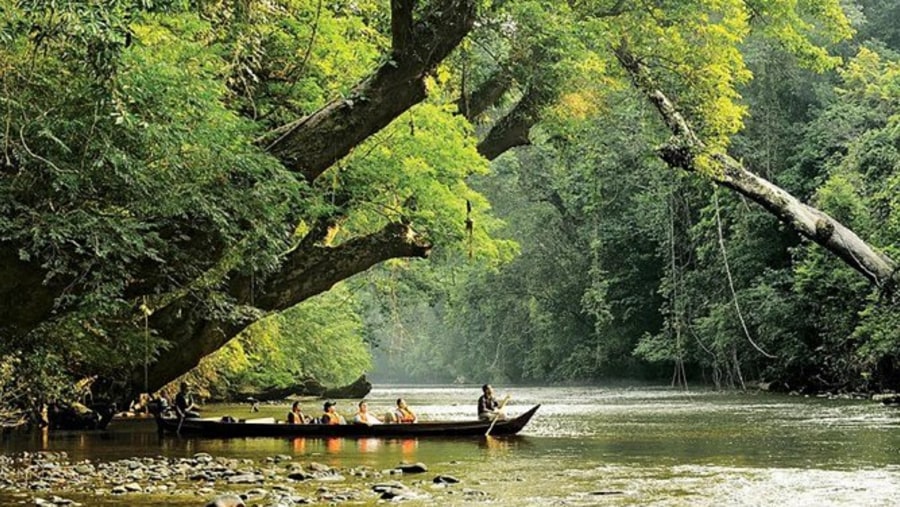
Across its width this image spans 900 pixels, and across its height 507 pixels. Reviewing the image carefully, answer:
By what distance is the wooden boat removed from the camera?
18453 mm

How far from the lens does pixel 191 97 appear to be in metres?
10.0

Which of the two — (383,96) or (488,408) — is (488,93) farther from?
(383,96)

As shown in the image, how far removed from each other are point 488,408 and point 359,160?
19.7ft

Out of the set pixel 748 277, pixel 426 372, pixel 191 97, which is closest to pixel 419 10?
pixel 191 97

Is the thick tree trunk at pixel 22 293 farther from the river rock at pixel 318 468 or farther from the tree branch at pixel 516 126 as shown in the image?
the tree branch at pixel 516 126

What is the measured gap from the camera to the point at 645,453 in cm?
1548

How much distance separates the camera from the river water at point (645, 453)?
435 inches

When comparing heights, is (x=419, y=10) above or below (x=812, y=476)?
above

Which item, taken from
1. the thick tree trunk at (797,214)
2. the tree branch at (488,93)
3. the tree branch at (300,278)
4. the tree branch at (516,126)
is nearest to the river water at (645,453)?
the tree branch at (300,278)

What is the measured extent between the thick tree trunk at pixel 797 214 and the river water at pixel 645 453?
8.08 feet

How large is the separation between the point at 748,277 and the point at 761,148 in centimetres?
471

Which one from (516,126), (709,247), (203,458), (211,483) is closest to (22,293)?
(211,483)

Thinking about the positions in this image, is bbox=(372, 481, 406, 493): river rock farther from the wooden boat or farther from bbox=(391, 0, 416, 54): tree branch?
the wooden boat

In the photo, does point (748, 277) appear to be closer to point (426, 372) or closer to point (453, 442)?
point (453, 442)
